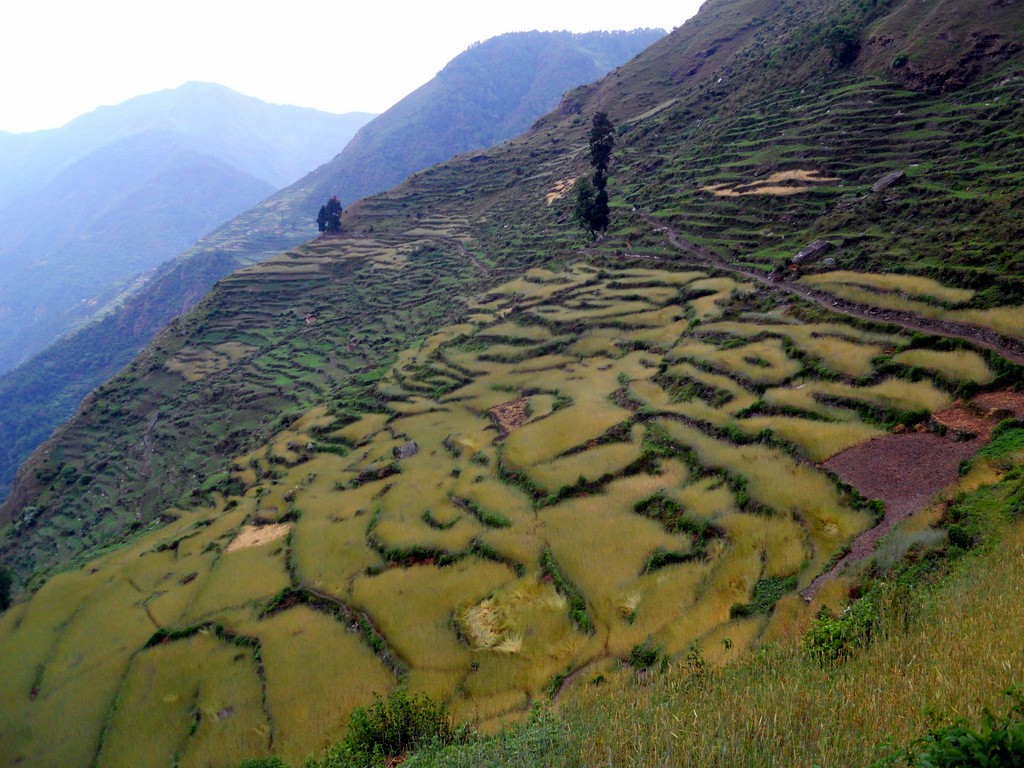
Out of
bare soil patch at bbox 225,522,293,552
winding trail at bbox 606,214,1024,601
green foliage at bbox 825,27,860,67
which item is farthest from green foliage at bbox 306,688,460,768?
green foliage at bbox 825,27,860,67

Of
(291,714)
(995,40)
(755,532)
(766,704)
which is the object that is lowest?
(291,714)

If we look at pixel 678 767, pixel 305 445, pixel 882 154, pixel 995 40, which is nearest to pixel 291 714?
pixel 678 767

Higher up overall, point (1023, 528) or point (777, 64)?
point (777, 64)

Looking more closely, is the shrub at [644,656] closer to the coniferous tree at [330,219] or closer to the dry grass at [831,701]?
the dry grass at [831,701]

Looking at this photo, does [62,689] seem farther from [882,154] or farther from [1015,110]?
[1015,110]

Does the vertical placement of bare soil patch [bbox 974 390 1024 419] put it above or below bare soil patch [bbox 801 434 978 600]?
above

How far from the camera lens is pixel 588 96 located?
9738 cm

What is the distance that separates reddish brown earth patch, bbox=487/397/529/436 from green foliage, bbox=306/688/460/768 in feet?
51.0

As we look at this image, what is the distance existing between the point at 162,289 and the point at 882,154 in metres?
181

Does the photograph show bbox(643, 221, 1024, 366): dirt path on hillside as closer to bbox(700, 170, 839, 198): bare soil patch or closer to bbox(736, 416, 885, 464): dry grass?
bbox(736, 416, 885, 464): dry grass

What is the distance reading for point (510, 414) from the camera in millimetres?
26688

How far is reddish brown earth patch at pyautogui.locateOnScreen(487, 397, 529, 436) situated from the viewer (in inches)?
997

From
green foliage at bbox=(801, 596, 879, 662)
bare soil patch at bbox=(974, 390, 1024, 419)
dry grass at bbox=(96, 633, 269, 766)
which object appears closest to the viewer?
green foliage at bbox=(801, 596, 879, 662)

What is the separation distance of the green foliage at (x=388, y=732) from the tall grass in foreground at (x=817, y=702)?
6.31ft
